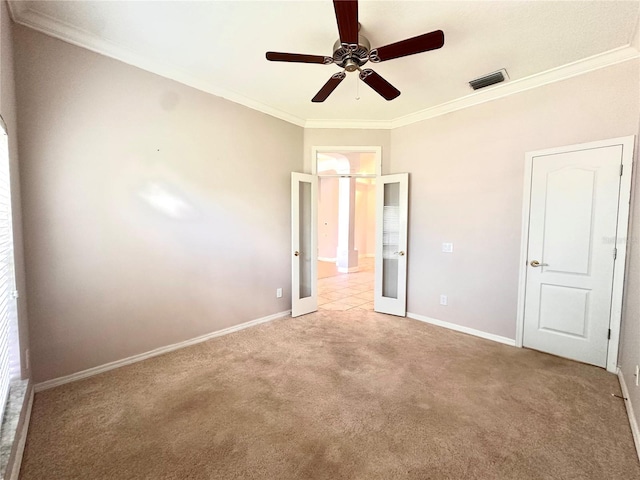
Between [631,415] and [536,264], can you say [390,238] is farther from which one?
[631,415]

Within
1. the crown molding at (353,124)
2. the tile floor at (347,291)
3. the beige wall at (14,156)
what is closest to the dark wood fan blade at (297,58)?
the beige wall at (14,156)

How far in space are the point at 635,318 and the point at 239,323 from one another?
367cm

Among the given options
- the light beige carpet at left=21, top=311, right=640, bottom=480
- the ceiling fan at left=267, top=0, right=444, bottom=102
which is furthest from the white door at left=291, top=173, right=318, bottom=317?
the ceiling fan at left=267, top=0, right=444, bottom=102

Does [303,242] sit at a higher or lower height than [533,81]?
lower

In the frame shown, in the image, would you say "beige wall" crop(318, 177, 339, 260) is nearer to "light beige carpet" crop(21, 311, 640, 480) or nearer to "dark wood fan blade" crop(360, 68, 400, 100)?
"light beige carpet" crop(21, 311, 640, 480)

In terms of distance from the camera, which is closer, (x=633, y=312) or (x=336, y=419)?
(x=336, y=419)

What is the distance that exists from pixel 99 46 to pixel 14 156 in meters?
1.16

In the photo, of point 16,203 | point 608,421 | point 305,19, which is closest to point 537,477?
point 608,421

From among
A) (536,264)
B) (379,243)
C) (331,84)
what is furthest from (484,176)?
(331,84)

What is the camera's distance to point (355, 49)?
80.5 inches

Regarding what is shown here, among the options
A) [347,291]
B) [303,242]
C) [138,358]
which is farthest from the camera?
[347,291]

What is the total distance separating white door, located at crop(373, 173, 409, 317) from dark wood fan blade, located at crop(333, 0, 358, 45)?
2398 millimetres

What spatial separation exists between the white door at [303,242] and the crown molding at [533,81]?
1.71 m

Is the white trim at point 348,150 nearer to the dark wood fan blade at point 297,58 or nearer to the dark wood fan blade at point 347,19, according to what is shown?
the dark wood fan blade at point 297,58
